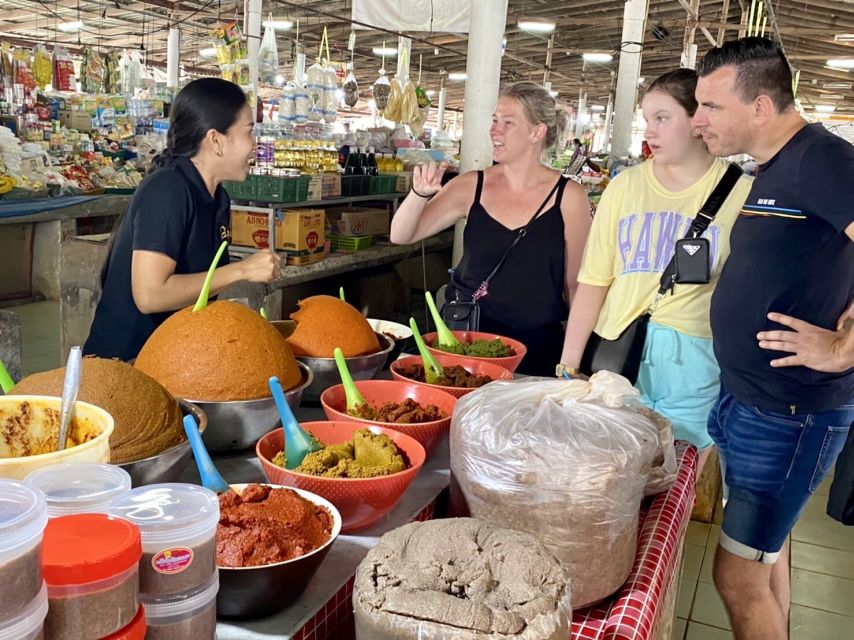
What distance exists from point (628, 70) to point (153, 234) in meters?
7.36

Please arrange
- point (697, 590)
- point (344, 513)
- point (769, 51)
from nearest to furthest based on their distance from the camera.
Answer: point (344, 513)
point (769, 51)
point (697, 590)

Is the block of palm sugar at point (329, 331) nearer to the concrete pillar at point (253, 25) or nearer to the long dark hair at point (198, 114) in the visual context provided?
the long dark hair at point (198, 114)

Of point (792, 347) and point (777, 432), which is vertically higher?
point (792, 347)

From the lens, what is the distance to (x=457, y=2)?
5.41 metres

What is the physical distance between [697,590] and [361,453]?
7.87 feet

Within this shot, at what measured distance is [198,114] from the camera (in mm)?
2145

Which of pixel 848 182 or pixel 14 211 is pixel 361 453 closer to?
pixel 848 182

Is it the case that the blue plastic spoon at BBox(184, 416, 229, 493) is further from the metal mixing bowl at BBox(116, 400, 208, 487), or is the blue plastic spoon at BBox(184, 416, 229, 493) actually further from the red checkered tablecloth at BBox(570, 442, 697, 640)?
the red checkered tablecloth at BBox(570, 442, 697, 640)

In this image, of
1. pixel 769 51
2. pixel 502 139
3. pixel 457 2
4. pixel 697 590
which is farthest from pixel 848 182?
pixel 457 2

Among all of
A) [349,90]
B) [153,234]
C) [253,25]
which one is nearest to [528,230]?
[153,234]

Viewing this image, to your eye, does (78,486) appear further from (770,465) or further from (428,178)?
(428,178)

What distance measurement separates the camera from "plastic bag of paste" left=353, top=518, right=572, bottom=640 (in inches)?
30.9

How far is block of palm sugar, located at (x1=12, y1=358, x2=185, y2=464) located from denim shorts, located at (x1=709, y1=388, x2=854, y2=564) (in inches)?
56.9

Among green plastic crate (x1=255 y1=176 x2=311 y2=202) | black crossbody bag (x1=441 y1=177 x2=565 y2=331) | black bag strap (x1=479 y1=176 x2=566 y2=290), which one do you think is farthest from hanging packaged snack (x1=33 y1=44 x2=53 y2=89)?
black bag strap (x1=479 y1=176 x2=566 y2=290)
